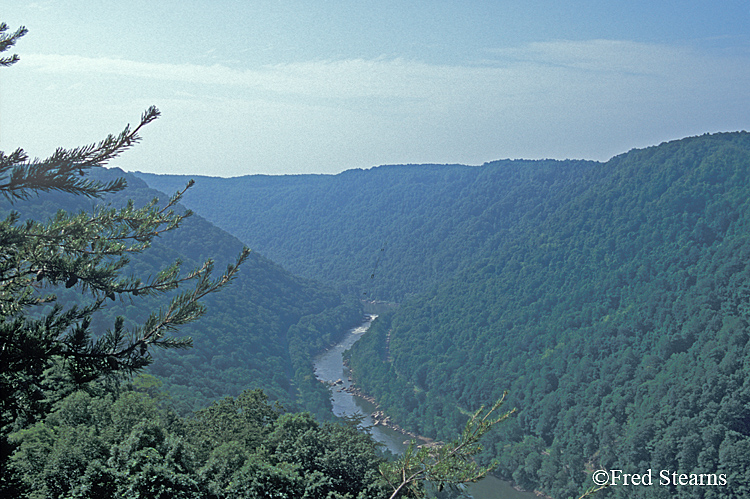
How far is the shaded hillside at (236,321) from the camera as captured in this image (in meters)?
46.5

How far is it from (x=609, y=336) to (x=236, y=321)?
4203 centimetres

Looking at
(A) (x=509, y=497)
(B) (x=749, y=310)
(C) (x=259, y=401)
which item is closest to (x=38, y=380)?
(C) (x=259, y=401)

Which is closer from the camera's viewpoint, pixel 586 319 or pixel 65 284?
pixel 65 284

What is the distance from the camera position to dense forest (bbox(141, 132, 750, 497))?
39.8 m

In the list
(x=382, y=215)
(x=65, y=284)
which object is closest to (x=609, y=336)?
(x=65, y=284)

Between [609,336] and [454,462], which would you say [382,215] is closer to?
[609,336]

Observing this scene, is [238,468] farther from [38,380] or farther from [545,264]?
[545,264]

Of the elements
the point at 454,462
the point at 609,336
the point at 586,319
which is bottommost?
the point at 609,336

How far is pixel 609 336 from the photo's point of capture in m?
55.0

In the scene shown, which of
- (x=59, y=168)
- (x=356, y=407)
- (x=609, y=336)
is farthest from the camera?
(x=356, y=407)

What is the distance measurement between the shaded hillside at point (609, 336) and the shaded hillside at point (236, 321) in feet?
27.8

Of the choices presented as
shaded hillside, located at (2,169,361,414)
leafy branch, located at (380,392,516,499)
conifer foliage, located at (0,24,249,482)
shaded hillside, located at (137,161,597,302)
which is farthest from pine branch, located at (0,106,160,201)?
shaded hillside, located at (137,161,597,302)

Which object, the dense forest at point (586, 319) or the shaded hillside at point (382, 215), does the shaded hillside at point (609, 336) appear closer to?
the dense forest at point (586, 319)

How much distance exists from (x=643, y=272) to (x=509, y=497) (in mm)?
34324
